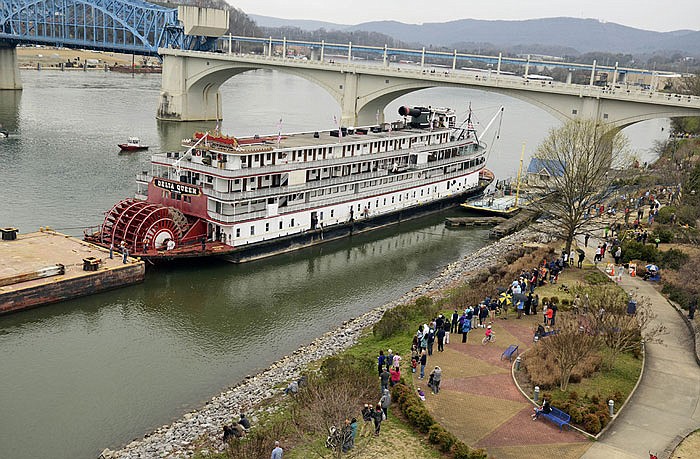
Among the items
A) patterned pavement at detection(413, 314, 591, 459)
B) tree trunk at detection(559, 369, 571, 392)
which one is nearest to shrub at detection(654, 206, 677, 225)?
patterned pavement at detection(413, 314, 591, 459)

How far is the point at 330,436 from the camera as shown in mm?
17906

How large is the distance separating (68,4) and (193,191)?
90.7 m

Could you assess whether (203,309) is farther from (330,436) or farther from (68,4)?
(68,4)

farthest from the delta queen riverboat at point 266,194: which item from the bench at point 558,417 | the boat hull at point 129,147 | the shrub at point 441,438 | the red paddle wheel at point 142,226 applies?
the boat hull at point 129,147

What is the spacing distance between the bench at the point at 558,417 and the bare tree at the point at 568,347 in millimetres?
1678

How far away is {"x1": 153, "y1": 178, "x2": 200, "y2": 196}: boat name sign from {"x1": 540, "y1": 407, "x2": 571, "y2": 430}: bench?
23.9m

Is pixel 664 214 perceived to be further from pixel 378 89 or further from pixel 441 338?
pixel 378 89

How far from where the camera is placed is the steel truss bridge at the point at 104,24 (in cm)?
10488

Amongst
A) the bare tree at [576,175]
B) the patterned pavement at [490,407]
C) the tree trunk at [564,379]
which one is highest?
the bare tree at [576,175]

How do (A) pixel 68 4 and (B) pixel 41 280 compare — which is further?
(A) pixel 68 4

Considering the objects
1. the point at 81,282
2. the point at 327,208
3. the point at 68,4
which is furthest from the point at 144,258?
the point at 68,4

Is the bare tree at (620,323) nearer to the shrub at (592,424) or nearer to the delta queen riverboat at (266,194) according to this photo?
the shrub at (592,424)

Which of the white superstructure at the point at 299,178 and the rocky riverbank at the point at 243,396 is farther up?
the white superstructure at the point at 299,178

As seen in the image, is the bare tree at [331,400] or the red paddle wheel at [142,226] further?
the red paddle wheel at [142,226]
